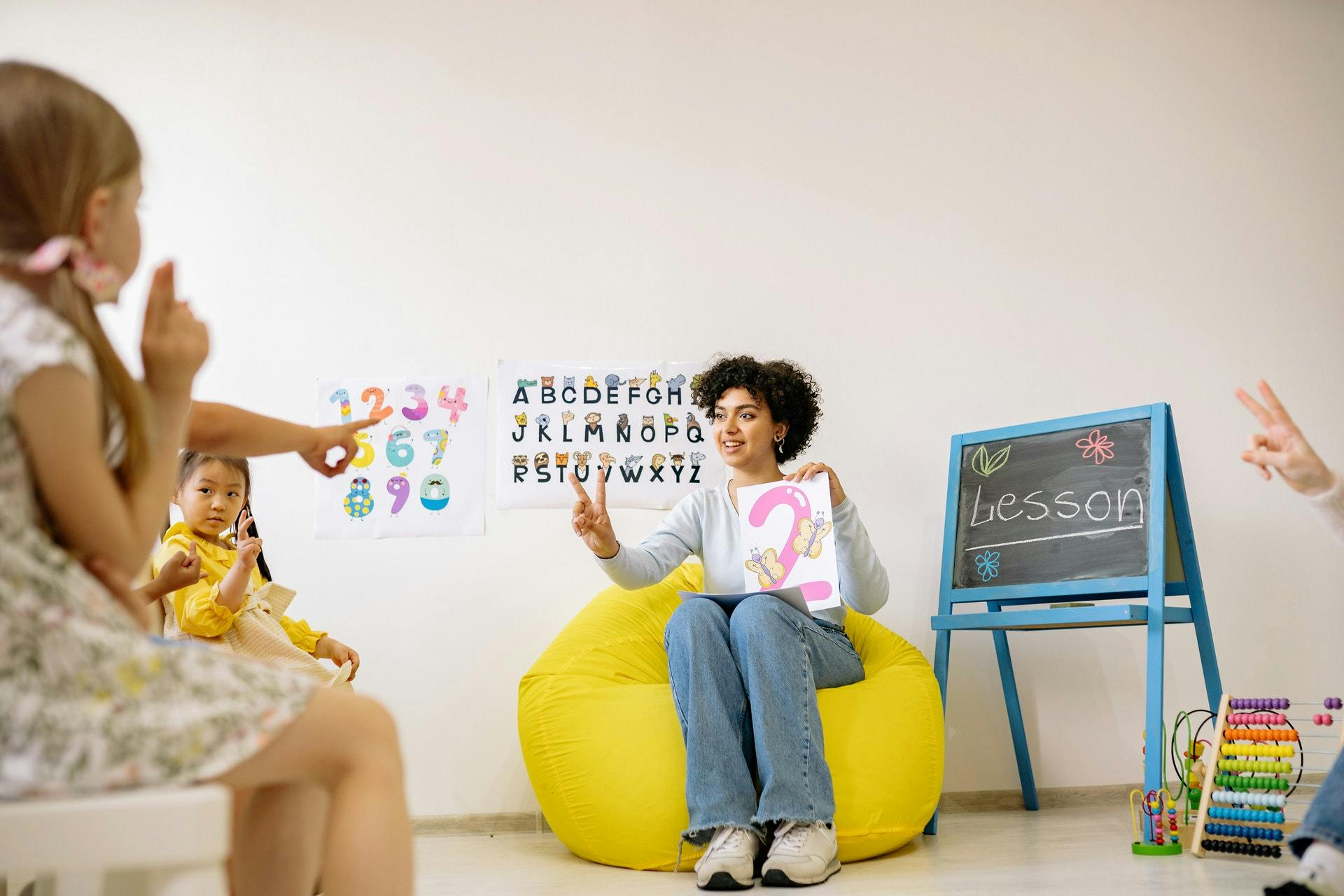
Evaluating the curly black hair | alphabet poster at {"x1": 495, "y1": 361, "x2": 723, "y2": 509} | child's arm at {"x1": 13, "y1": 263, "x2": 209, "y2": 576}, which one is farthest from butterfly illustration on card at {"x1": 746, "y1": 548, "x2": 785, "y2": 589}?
child's arm at {"x1": 13, "y1": 263, "x2": 209, "y2": 576}

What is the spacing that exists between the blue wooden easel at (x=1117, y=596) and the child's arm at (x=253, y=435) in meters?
1.68

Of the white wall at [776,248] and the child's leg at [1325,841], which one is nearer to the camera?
the child's leg at [1325,841]

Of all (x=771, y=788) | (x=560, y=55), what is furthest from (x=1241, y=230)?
(x=771, y=788)

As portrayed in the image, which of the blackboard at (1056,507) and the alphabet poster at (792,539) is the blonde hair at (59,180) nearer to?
the alphabet poster at (792,539)

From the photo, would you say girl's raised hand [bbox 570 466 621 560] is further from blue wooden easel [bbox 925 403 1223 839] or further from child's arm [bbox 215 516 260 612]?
blue wooden easel [bbox 925 403 1223 839]

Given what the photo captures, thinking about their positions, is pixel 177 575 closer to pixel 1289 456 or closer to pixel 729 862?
pixel 729 862

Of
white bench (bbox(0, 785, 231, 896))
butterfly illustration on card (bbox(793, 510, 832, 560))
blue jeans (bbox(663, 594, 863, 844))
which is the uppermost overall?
butterfly illustration on card (bbox(793, 510, 832, 560))

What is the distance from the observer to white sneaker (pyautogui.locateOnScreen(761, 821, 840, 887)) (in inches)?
74.5

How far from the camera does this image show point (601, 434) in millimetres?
2973

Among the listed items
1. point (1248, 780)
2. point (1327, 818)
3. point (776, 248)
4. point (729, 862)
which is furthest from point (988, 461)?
point (1327, 818)

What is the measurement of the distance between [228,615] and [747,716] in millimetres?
1019

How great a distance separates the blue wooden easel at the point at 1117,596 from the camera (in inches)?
91.7

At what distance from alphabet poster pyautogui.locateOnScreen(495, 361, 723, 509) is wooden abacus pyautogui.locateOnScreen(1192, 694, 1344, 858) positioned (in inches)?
53.9

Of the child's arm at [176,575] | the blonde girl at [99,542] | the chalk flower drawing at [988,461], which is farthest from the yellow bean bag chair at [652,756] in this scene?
the blonde girl at [99,542]
